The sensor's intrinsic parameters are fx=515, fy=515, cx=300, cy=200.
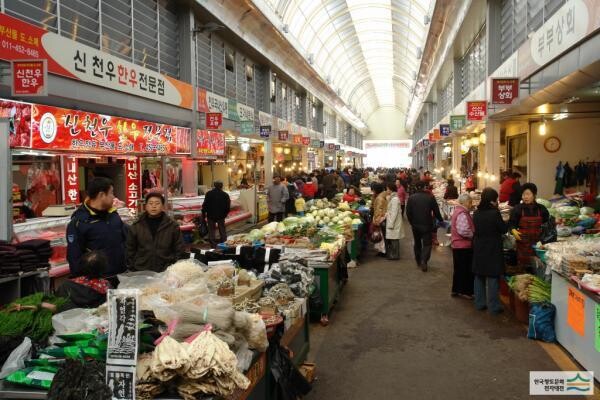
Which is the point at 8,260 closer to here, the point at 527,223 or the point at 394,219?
the point at 527,223

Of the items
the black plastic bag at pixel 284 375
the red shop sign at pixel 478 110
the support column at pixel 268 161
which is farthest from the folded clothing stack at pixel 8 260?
the support column at pixel 268 161

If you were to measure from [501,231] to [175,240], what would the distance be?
4.33 m

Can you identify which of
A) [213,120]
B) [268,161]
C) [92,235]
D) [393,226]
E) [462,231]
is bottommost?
[393,226]

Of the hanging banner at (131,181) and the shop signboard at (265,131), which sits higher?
the shop signboard at (265,131)

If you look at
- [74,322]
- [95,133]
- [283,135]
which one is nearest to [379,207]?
[95,133]

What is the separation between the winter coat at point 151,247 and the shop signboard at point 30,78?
2.94 meters

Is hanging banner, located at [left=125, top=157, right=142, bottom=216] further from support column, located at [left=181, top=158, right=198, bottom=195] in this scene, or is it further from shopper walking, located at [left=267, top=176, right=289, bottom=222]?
shopper walking, located at [left=267, top=176, right=289, bottom=222]

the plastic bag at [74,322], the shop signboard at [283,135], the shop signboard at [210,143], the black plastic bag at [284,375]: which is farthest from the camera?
the shop signboard at [283,135]

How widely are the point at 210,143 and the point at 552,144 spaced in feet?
31.8

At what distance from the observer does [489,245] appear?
696 centimetres

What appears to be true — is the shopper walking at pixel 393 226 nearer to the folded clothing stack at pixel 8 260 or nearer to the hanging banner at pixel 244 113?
the folded clothing stack at pixel 8 260

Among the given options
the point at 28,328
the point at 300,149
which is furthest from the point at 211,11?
the point at 300,149

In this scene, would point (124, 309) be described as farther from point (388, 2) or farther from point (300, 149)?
Result: point (388, 2)

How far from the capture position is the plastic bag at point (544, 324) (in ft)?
19.4
